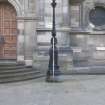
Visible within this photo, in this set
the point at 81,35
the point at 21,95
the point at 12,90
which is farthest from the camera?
the point at 81,35

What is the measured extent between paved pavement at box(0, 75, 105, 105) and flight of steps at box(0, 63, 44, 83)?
25.3 inches

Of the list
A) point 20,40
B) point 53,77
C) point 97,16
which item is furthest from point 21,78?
point 97,16

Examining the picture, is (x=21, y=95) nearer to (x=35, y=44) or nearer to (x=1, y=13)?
(x=35, y=44)

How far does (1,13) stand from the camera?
788 inches

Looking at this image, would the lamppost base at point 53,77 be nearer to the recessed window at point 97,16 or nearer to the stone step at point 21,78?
the stone step at point 21,78

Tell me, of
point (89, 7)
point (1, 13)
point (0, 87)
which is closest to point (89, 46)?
point (89, 7)

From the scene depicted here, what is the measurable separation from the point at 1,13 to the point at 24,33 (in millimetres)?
1787

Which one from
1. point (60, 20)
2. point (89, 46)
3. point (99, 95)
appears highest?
point (60, 20)

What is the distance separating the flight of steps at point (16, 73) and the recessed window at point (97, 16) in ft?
15.3

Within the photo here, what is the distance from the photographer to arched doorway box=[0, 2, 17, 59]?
65.6ft

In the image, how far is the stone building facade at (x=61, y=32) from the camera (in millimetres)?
19172

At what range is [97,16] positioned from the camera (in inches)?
819

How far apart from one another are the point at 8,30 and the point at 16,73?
11.5ft

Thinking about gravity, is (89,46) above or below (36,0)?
below
